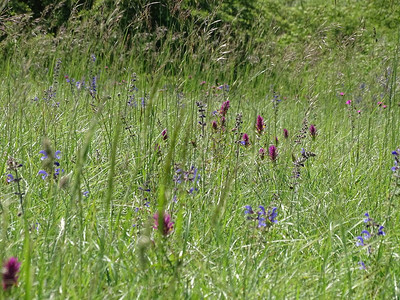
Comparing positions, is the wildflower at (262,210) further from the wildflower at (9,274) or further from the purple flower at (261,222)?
the wildflower at (9,274)

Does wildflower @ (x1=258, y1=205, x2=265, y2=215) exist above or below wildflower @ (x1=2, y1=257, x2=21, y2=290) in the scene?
below

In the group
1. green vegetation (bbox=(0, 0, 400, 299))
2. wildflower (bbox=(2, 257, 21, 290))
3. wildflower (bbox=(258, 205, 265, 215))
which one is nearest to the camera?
wildflower (bbox=(2, 257, 21, 290))

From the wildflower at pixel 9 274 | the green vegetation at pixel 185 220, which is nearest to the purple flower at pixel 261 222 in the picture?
the green vegetation at pixel 185 220

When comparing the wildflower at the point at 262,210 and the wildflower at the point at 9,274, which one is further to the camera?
the wildflower at the point at 262,210

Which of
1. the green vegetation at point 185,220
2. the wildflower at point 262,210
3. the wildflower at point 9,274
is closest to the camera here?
the wildflower at point 9,274

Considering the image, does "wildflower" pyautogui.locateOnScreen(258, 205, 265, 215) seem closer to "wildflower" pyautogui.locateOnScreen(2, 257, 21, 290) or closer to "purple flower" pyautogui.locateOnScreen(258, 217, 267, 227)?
"purple flower" pyautogui.locateOnScreen(258, 217, 267, 227)

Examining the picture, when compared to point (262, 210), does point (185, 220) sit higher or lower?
lower

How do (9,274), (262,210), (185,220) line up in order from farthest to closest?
(185,220), (262,210), (9,274)

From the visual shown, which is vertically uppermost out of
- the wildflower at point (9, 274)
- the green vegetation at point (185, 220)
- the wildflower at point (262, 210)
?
the wildflower at point (9, 274)

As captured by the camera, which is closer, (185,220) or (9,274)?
(9,274)

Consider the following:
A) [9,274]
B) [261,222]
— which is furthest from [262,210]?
[9,274]

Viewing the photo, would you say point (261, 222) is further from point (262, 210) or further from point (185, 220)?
point (185, 220)

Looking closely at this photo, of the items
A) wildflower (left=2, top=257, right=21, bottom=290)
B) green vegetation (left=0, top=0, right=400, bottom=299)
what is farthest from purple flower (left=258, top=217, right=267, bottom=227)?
wildflower (left=2, top=257, right=21, bottom=290)

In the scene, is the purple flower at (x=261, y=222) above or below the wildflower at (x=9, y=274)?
below
